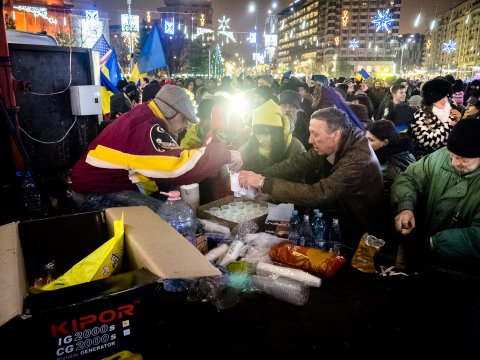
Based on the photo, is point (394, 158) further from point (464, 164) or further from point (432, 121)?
point (464, 164)

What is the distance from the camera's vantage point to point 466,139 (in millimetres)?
3025

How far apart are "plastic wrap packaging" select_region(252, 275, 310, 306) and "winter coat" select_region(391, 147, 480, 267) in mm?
Result: 1308

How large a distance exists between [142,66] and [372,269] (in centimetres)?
1029

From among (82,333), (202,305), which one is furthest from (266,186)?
(82,333)

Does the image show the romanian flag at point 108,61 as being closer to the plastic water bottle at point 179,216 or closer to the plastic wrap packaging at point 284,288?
the plastic water bottle at point 179,216

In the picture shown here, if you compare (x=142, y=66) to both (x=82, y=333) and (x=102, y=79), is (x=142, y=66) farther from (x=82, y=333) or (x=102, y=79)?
(x=82, y=333)

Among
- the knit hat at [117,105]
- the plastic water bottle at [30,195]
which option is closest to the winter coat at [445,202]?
the plastic water bottle at [30,195]

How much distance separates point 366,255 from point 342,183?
34.5 inches

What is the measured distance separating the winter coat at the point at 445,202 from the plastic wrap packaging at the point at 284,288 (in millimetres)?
1308

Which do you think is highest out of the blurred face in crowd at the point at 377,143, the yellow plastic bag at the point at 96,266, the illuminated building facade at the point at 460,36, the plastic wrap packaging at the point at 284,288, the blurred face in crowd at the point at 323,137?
the illuminated building facade at the point at 460,36

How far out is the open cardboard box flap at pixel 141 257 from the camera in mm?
1456

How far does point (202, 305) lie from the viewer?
2221mm

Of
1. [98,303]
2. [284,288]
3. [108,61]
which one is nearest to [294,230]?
[284,288]

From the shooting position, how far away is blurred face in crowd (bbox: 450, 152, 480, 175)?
313 centimetres
